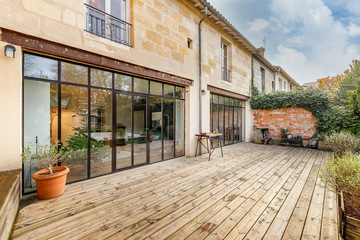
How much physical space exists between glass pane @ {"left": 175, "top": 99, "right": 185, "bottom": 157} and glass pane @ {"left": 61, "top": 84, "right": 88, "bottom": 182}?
117 inches

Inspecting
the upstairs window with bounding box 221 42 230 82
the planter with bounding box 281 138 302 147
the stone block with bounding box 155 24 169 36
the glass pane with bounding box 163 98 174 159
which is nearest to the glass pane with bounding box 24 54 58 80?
the stone block with bounding box 155 24 169 36

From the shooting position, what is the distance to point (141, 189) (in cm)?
305

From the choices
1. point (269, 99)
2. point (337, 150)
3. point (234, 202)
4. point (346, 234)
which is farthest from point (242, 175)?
point (269, 99)

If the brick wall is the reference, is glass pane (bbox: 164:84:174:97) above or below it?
above

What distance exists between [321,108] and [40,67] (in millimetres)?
10823

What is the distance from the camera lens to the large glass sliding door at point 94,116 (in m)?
3.03

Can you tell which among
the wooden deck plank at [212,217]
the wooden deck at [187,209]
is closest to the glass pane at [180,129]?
the wooden deck at [187,209]

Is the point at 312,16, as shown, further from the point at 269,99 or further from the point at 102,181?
the point at 102,181

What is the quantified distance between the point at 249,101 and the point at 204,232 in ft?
30.2

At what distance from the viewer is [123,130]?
13.6 feet

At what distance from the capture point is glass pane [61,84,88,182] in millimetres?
3273

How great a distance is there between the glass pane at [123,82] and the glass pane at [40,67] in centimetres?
127

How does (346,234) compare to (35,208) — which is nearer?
(346,234)

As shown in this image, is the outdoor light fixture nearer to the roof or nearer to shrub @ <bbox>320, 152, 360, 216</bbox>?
shrub @ <bbox>320, 152, 360, 216</bbox>
